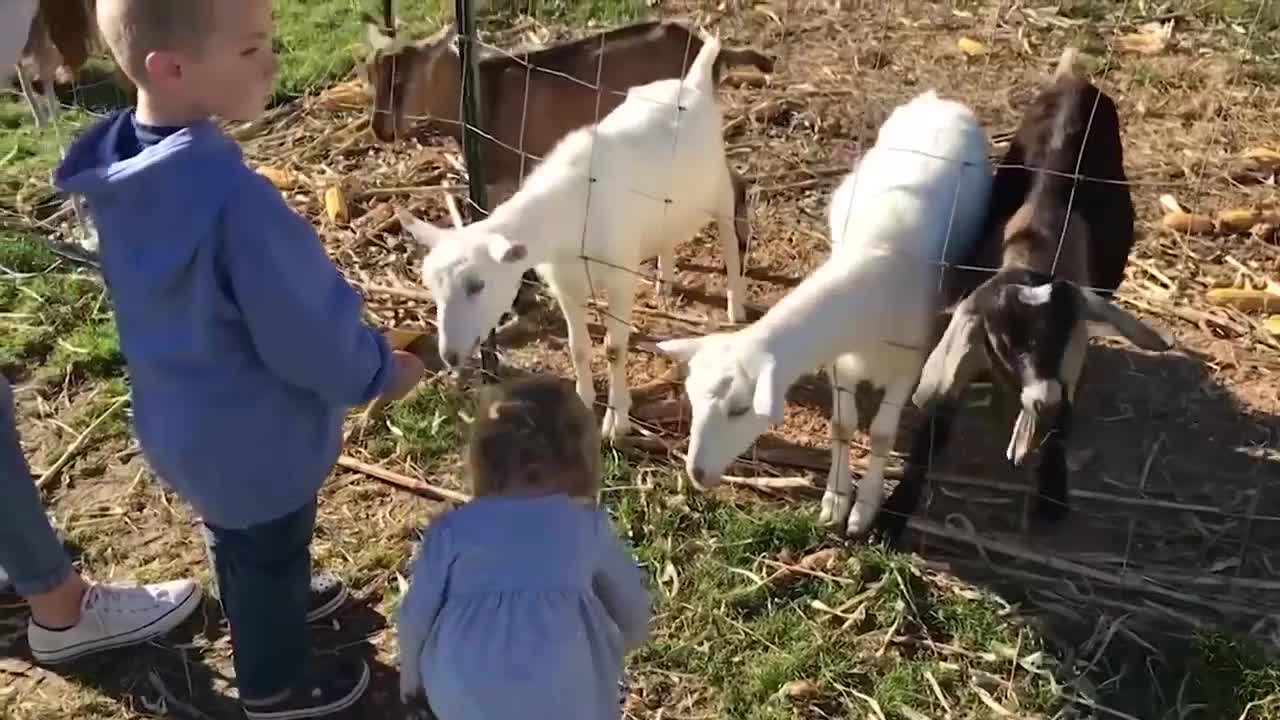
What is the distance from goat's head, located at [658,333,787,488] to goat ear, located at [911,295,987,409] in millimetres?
458

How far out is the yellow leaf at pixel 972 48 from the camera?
689cm

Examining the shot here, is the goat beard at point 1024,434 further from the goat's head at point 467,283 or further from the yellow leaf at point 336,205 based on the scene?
the yellow leaf at point 336,205

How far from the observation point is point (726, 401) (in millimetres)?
3469

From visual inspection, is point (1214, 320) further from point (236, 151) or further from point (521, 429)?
point (236, 151)

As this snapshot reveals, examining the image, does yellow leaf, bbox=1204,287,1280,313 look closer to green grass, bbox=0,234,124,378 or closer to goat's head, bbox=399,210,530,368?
goat's head, bbox=399,210,530,368

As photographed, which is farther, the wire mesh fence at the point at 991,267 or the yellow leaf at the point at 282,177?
the yellow leaf at the point at 282,177

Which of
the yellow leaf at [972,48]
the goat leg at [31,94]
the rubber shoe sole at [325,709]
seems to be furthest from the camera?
the yellow leaf at [972,48]

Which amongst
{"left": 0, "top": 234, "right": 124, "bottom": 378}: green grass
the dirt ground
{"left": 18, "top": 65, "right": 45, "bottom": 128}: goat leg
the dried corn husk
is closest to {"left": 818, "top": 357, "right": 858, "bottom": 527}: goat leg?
the dirt ground

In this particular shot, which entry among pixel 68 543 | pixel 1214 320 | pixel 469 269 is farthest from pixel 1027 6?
pixel 68 543

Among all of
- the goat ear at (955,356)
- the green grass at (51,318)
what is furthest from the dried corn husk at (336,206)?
the goat ear at (955,356)

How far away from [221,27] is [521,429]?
2.87 feet

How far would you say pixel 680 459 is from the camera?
4359mm

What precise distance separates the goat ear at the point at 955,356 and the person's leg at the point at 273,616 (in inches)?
69.8

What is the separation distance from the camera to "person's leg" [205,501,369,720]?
9.35ft
